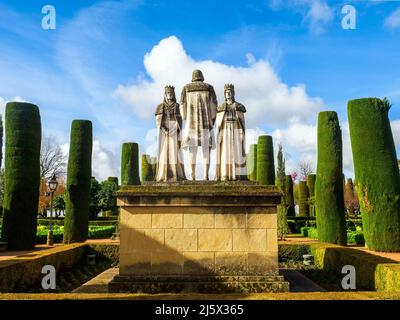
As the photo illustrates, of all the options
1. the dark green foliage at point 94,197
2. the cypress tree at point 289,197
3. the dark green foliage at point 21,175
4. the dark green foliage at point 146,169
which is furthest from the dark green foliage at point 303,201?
the dark green foliage at point 21,175

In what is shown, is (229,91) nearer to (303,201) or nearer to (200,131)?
(200,131)

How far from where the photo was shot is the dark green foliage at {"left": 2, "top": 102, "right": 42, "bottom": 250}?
60.0 ft

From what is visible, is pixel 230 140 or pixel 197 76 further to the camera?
pixel 197 76

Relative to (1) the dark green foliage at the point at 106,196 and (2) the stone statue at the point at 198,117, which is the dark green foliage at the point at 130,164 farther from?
(2) the stone statue at the point at 198,117

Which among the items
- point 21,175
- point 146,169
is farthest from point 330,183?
point 146,169

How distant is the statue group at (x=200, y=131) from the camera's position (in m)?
9.75

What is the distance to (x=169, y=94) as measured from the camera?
10.3 metres

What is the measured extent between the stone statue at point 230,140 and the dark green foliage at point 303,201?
3270 centimetres

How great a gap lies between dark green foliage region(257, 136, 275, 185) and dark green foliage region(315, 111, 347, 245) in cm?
887

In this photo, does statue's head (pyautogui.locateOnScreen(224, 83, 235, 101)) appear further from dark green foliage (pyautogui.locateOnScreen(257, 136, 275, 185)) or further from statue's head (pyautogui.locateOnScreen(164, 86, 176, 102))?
dark green foliage (pyautogui.locateOnScreen(257, 136, 275, 185))

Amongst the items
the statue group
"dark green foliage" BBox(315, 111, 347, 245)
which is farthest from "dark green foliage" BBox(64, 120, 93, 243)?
"dark green foliage" BBox(315, 111, 347, 245)

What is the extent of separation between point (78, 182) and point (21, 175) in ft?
11.7
